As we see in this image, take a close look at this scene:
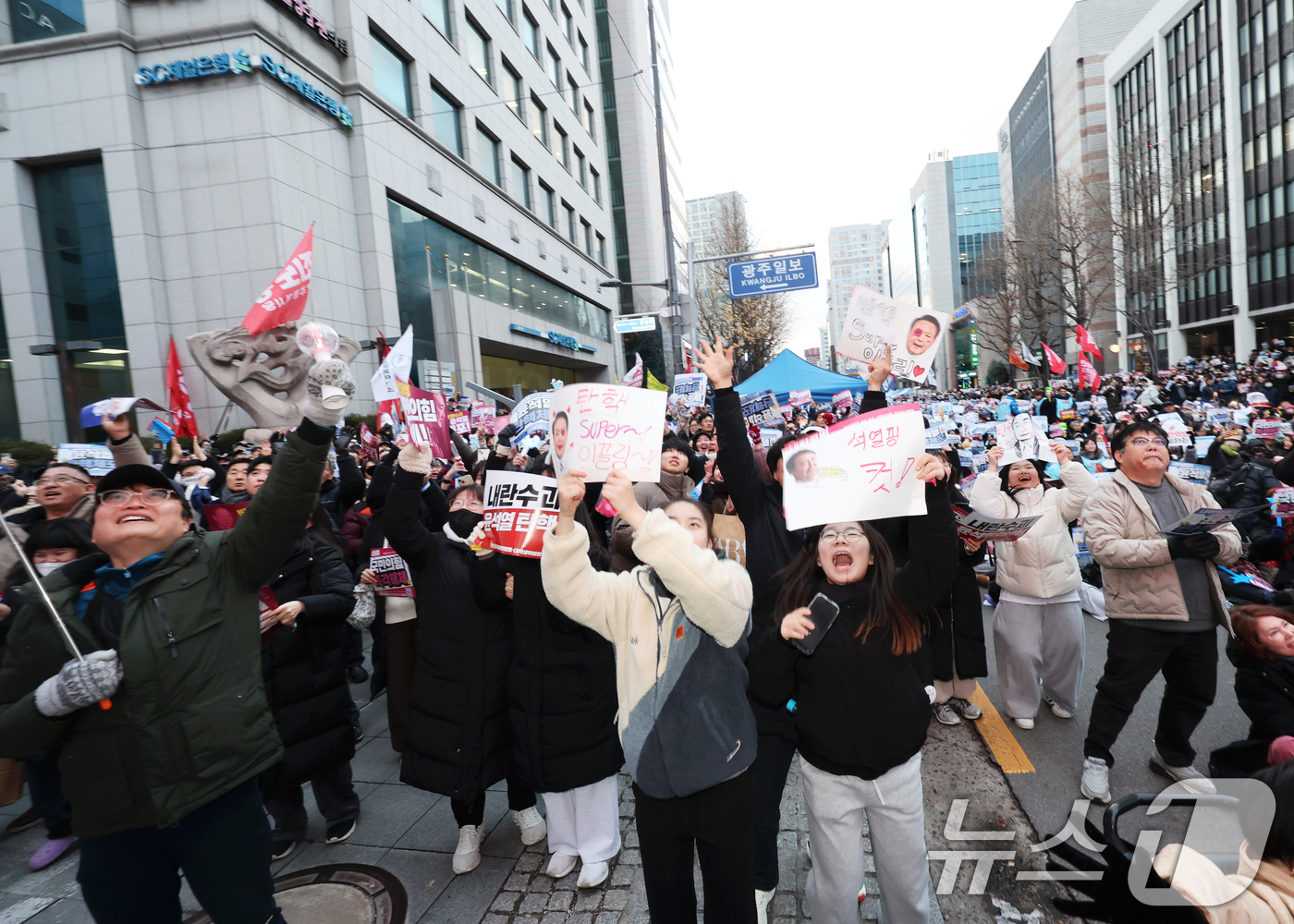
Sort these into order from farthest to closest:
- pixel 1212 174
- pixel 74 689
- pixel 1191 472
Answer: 1. pixel 1212 174
2. pixel 1191 472
3. pixel 74 689

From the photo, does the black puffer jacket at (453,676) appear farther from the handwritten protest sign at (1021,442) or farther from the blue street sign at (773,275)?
the blue street sign at (773,275)

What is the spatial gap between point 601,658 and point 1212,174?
5478 centimetres

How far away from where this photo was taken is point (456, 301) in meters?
24.0

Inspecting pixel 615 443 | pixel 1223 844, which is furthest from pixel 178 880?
pixel 1223 844

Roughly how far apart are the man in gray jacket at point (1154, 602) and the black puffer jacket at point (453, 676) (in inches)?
130

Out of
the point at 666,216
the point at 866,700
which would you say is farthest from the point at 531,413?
the point at 666,216

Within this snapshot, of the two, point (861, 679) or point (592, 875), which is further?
point (592, 875)

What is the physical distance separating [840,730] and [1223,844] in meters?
1.11

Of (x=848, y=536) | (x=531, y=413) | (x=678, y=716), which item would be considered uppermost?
(x=531, y=413)

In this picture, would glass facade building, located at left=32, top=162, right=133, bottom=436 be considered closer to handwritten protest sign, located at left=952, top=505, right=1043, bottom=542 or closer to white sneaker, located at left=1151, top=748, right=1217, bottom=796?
handwritten protest sign, located at left=952, top=505, right=1043, bottom=542

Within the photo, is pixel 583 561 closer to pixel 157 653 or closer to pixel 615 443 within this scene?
pixel 615 443

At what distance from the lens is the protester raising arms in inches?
90.5

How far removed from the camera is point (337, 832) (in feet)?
12.4

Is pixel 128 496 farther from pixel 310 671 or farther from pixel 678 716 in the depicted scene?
pixel 678 716
